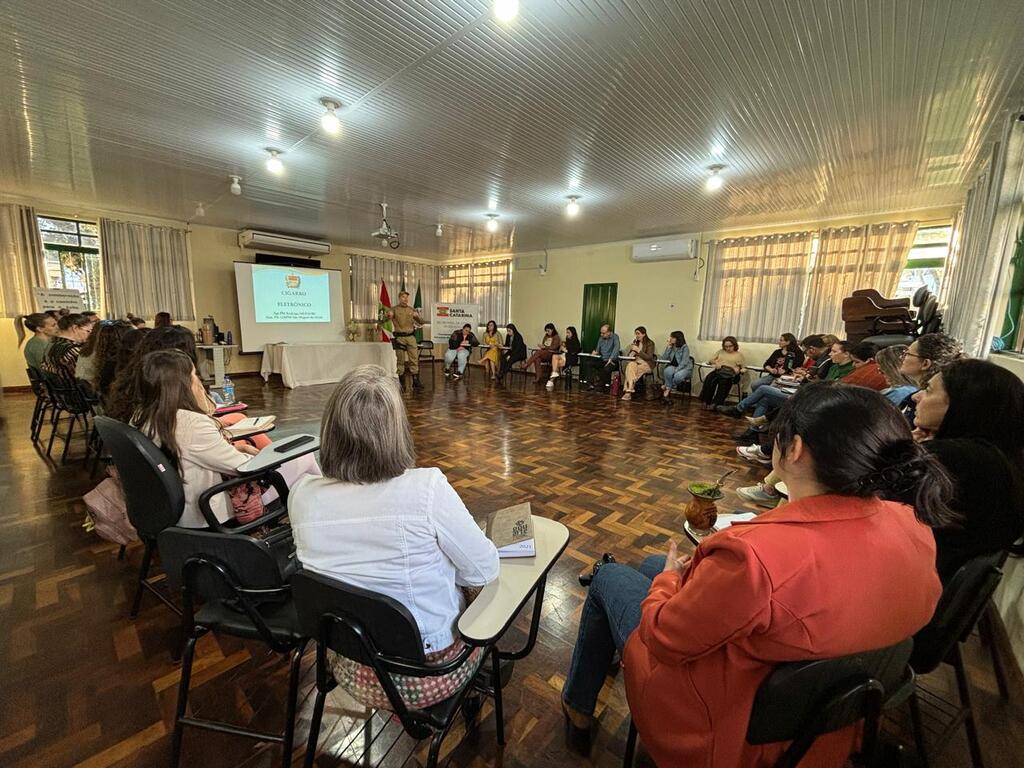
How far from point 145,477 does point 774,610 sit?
5.94ft

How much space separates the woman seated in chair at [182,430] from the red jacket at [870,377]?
3.95m

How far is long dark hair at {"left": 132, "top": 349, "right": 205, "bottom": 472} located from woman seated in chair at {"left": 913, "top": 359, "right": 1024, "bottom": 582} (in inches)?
95.3

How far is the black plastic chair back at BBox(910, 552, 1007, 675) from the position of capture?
0.99 meters

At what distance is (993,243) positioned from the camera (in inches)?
108

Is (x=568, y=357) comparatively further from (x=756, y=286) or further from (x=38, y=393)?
(x=38, y=393)

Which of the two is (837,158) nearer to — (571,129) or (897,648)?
(571,129)

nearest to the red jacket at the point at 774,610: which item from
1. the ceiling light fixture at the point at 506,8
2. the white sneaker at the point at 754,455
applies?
the ceiling light fixture at the point at 506,8

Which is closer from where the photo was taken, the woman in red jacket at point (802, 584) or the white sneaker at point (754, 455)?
the woman in red jacket at point (802, 584)

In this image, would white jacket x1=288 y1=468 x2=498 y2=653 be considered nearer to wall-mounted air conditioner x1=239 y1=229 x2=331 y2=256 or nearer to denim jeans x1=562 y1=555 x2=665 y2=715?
denim jeans x1=562 y1=555 x2=665 y2=715

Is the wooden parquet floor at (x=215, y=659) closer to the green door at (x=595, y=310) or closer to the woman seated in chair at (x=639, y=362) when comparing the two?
the woman seated in chair at (x=639, y=362)

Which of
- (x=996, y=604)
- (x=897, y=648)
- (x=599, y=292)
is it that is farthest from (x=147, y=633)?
(x=599, y=292)

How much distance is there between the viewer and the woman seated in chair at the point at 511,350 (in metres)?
8.34

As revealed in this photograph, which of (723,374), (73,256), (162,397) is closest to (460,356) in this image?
(723,374)

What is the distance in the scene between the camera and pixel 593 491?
2.97 meters
